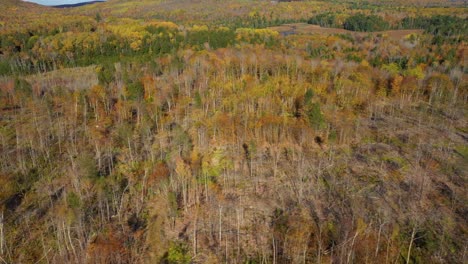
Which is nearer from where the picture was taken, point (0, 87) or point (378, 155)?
point (378, 155)

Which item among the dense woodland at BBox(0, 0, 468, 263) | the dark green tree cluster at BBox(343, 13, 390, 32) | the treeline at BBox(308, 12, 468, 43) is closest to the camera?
the dense woodland at BBox(0, 0, 468, 263)

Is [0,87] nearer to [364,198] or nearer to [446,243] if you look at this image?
[364,198]

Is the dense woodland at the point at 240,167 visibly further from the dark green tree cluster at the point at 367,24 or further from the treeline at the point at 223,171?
the dark green tree cluster at the point at 367,24

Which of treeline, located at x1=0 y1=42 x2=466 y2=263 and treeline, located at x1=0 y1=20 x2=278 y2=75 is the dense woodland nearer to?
treeline, located at x1=0 y1=42 x2=466 y2=263

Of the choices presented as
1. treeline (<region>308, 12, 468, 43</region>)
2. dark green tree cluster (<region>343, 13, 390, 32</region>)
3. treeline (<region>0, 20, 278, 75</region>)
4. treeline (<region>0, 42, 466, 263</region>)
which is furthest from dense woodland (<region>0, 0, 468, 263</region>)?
dark green tree cluster (<region>343, 13, 390, 32</region>)

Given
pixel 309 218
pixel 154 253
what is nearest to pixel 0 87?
pixel 154 253

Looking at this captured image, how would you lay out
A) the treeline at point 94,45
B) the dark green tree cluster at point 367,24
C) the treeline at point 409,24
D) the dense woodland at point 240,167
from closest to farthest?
1. the dense woodland at point 240,167
2. the treeline at point 94,45
3. the treeline at point 409,24
4. the dark green tree cluster at point 367,24

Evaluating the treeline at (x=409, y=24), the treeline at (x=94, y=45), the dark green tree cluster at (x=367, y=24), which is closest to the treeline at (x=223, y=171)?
the treeline at (x=94, y=45)

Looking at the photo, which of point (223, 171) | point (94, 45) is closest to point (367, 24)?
point (94, 45)
